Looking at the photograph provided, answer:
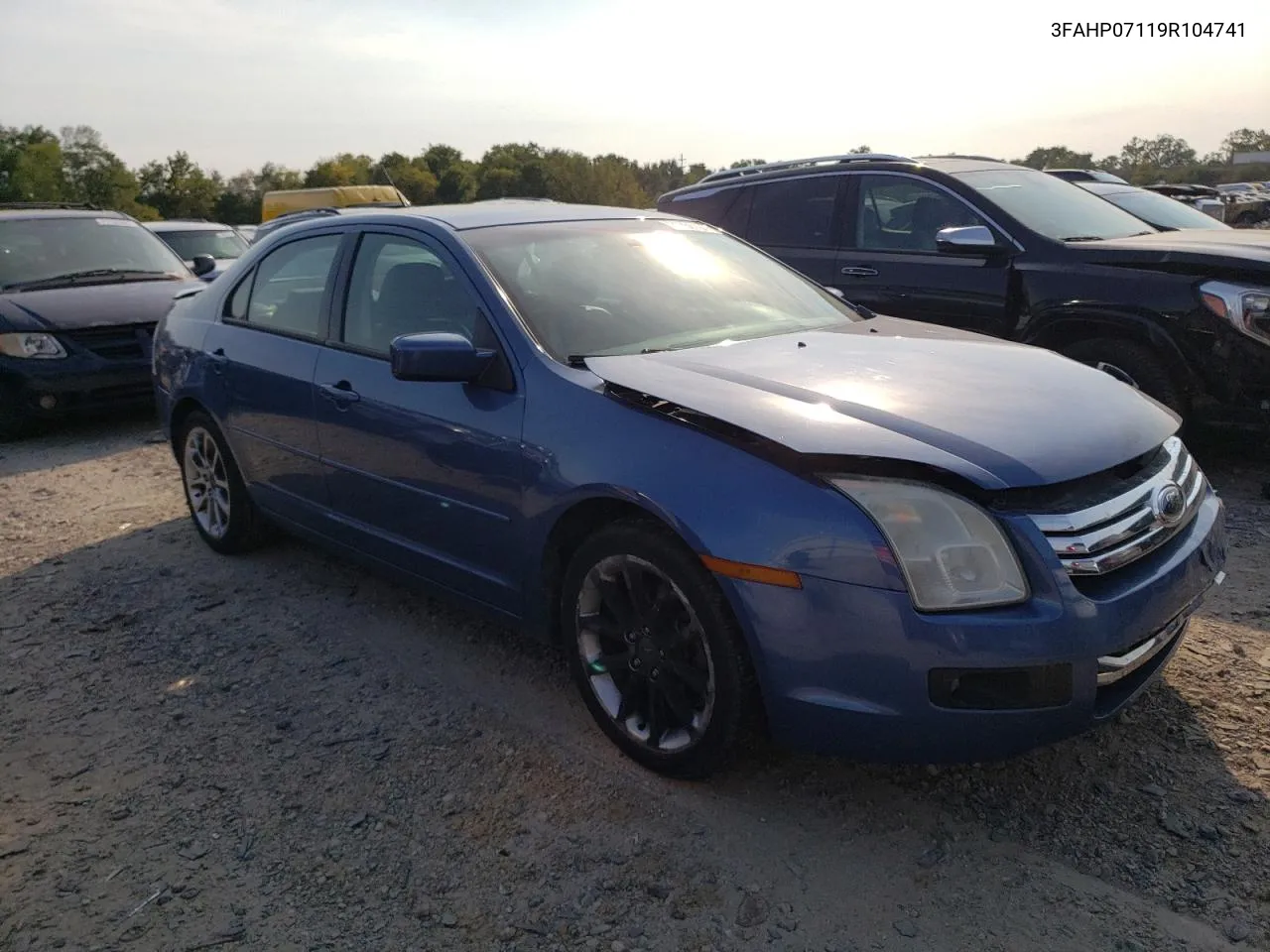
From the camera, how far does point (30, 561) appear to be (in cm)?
521

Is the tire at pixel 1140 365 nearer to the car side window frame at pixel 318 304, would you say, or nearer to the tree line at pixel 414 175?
the car side window frame at pixel 318 304

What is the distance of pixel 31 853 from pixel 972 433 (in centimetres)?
280

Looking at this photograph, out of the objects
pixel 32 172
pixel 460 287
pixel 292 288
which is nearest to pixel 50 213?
pixel 292 288

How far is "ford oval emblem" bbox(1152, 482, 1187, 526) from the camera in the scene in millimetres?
2746

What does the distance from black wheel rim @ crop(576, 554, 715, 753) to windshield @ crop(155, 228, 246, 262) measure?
1161 cm

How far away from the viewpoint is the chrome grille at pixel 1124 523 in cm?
248

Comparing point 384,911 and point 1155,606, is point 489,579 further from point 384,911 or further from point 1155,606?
point 1155,606

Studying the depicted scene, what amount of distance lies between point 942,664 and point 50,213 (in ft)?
30.7

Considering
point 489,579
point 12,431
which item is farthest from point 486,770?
point 12,431

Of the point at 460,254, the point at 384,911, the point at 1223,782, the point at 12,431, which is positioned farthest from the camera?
the point at 12,431

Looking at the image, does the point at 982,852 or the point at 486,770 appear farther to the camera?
the point at 486,770

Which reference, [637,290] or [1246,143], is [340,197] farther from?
[1246,143]

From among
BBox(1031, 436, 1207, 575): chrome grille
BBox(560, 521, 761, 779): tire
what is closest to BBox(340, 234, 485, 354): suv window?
BBox(560, 521, 761, 779): tire

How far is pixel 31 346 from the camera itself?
7.68m
